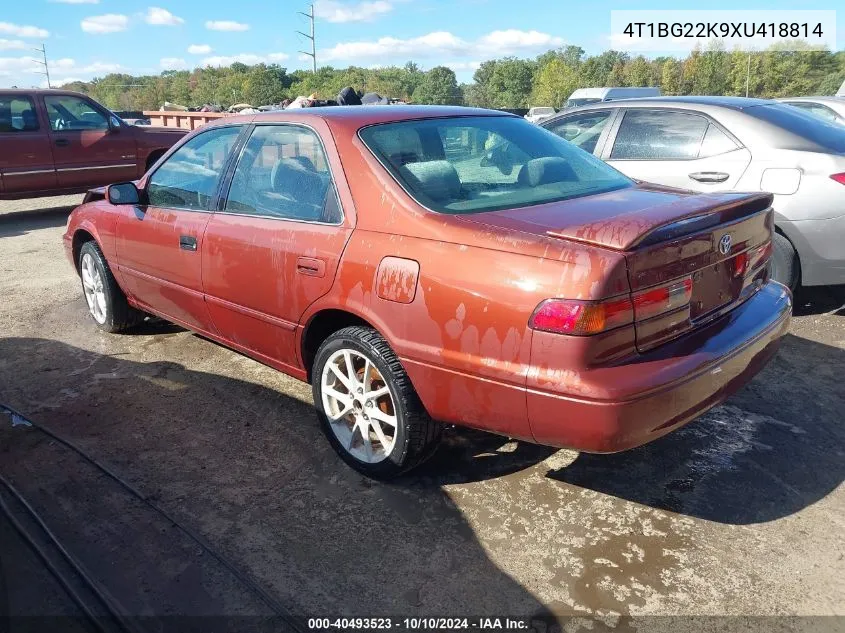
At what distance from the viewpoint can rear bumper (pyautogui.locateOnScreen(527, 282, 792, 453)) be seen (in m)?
2.34

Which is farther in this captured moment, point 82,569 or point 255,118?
point 255,118

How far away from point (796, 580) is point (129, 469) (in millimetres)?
2799

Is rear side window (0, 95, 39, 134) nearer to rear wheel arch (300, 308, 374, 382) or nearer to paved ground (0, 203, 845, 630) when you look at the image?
paved ground (0, 203, 845, 630)

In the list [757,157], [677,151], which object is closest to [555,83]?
[677,151]

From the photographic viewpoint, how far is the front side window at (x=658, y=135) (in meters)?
5.27

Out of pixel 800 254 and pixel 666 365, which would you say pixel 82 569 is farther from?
pixel 800 254

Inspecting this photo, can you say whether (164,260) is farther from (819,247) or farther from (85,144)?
(85,144)

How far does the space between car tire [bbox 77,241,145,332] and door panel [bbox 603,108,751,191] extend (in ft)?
12.7

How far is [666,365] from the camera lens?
2445 mm

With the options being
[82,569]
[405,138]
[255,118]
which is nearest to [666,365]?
[405,138]

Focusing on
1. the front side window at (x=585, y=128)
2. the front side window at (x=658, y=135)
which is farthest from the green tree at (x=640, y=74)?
the front side window at (x=658, y=135)

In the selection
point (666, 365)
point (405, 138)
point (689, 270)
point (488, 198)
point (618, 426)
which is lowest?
point (618, 426)

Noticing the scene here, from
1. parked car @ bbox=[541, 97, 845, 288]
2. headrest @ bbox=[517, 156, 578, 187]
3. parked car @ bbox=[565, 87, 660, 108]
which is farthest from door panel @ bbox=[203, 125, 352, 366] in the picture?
parked car @ bbox=[565, 87, 660, 108]

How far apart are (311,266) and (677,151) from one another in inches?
137
